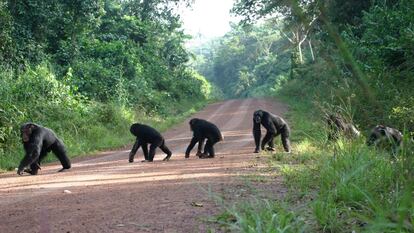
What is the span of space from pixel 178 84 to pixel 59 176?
30.0 meters

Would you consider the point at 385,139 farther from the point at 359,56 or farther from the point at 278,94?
the point at 278,94

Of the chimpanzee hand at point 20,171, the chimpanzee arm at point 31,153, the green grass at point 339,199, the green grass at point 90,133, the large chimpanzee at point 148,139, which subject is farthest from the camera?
the green grass at point 90,133

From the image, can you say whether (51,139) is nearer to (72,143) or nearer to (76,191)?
(76,191)

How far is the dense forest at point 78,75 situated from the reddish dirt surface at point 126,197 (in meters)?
4.64

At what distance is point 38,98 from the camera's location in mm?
17594

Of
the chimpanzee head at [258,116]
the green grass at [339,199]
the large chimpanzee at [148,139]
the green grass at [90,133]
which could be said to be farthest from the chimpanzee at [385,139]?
the green grass at [90,133]

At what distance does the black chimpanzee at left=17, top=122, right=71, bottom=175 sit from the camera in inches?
417

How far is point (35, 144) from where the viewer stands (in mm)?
10609

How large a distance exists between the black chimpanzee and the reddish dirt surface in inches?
18.6

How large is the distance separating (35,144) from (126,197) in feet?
14.9

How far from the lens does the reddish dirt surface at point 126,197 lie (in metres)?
5.19

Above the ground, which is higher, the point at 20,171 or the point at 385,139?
the point at 385,139

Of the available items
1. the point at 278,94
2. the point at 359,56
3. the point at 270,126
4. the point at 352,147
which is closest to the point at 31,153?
the point at 270,126

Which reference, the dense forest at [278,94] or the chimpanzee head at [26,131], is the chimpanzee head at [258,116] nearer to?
the dense forest at [278,94]
